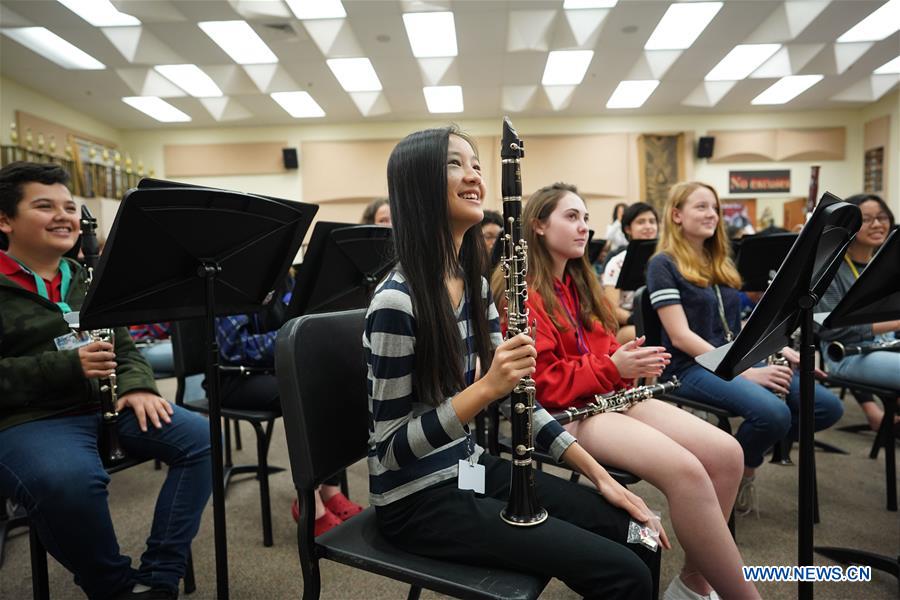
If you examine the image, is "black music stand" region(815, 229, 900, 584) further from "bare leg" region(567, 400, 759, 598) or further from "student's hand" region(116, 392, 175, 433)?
"student's hand" region(116, 392, 175, 433)

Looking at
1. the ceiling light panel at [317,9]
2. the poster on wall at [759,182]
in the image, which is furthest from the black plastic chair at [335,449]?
the poster on wall at [759,182]

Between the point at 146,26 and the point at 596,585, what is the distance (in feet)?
24.0

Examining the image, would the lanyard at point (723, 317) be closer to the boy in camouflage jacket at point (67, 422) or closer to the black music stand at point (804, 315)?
the black music stand at point (804, 315)

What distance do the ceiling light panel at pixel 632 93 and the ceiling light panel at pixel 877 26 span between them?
243 cm

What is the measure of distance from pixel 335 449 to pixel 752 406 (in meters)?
1.57

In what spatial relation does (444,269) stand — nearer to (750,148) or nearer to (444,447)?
(444,447)

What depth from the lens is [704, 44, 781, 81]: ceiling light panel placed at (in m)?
7.18

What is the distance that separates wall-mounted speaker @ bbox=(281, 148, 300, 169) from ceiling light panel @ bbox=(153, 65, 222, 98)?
169cm

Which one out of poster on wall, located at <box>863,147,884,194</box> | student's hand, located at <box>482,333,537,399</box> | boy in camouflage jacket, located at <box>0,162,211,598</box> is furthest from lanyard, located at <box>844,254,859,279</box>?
poster on wall, located at <box>863,147,884,194</box>

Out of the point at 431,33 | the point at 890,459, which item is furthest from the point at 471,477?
the point at 431,33

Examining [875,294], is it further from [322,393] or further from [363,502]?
[363,502]

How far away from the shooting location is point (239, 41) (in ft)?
21.9

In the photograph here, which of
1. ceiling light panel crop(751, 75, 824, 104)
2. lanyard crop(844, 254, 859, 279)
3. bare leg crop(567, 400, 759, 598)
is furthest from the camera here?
ceiling light panel crop(751, 75, 824, 104)

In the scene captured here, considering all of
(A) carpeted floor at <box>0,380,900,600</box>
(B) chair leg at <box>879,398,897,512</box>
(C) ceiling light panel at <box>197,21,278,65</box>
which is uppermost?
(C) ceiling light panel at <box>197,21,278,65</box>
